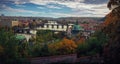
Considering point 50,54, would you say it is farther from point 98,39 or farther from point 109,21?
point 109,21

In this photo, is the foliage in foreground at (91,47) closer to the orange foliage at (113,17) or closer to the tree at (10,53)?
the tree at (10,53)

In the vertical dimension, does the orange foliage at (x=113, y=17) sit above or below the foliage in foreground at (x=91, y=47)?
above

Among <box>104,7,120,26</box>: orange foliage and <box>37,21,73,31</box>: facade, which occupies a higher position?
<box>104,7,120,26</box>: orange foliage

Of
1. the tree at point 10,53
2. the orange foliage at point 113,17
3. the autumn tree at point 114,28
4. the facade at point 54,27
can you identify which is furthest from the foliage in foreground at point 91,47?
the facade at point 54,27

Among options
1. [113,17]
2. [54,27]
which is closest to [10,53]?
[113,17]

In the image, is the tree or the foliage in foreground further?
the foliage in foreground

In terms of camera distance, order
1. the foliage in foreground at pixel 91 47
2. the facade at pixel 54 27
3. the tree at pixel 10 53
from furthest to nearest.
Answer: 1. the facade at pixel 54 27
2. the foliage in foreground at pixel 91 47
3. the tree at pixel 10 53

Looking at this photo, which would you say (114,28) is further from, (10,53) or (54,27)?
(54,27)

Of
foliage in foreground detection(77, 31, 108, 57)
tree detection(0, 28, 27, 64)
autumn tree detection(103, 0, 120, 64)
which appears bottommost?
foliage in foreground detection(77, 31, 108, 57)

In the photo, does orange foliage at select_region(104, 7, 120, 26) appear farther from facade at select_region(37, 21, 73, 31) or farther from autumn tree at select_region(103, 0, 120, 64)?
facade at select_region(37, 21, 73, 31)

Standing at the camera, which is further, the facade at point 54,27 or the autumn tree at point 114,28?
the facade at point 54,27

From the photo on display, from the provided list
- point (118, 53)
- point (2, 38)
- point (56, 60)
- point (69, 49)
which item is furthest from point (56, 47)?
point (118, 53)

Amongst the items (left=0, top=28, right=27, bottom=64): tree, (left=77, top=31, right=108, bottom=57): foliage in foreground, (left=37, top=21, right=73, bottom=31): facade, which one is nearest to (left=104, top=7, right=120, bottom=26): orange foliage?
(left=0, top=28, right=27, bottom=64): tree
